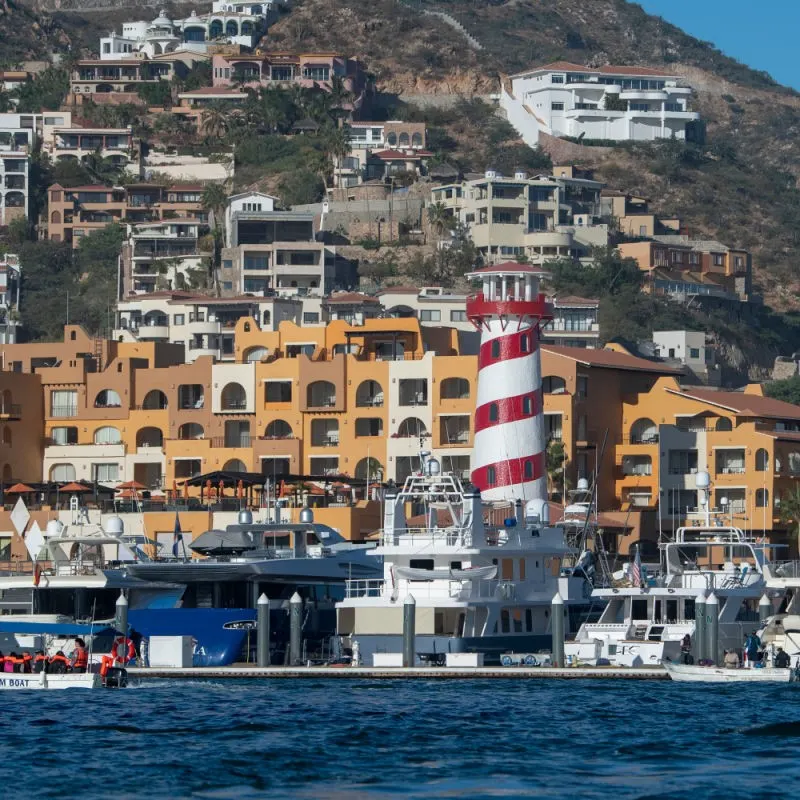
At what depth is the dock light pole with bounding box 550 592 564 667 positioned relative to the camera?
58.0m

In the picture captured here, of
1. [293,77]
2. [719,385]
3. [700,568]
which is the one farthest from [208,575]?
[293,77]

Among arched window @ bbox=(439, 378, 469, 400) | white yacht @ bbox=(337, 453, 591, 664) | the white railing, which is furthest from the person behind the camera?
arched window @ bbox=(439, 378, 469, 400)

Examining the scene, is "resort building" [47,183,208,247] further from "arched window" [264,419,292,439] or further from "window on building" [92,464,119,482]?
"arched window" [264,419,292,439]

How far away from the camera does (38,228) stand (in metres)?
170

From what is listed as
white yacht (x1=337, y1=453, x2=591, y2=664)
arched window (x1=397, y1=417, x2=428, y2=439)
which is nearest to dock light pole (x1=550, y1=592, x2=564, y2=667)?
white yacht (x1=337, y1=453, x2=591, y2=664)

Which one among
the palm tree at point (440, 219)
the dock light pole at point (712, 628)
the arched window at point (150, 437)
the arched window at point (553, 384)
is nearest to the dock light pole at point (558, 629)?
the dock light pole at point (712, 628)

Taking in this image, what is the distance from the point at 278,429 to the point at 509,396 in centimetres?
2839

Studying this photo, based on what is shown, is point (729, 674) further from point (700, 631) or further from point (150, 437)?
point (150, 437)

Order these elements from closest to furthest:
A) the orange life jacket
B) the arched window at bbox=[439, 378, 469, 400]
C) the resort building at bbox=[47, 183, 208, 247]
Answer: the orange life jacket < the arched window at bbox=[439, 378, 469, 400] < the resort building at bbox=[47, 183, 208, 247]

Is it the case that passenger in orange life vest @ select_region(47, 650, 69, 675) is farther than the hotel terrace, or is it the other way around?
the hotel terrace

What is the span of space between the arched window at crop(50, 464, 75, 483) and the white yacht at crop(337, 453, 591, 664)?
38025mm

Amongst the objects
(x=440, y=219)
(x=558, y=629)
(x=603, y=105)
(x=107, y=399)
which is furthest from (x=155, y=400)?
(x=603, y=105)

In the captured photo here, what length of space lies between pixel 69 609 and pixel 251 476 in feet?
74.2

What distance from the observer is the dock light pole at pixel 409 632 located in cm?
5831
